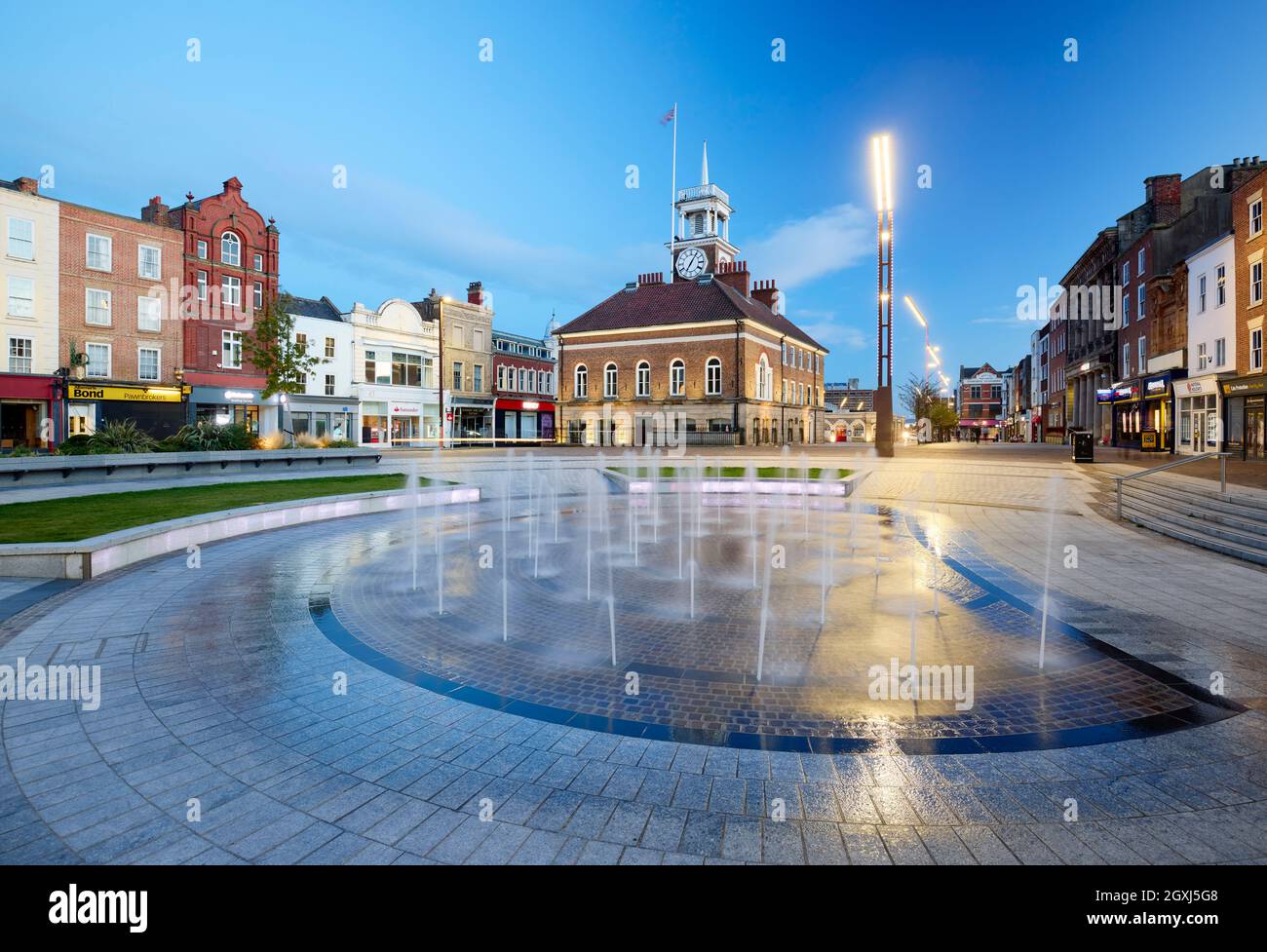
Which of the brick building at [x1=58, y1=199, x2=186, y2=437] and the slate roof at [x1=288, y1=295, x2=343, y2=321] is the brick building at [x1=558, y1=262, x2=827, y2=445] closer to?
the slate roof at [x1=288, y1=295, x2=343, y2=321]

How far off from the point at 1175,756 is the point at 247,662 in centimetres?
707

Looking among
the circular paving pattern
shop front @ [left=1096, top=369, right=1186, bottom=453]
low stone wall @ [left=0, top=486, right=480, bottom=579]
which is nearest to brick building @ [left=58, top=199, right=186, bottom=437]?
low stone wall @ [left=0, top=486, right=480, bottom=579]

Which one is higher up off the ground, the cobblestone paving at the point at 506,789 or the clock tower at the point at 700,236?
the clock tower at the point at 700,236

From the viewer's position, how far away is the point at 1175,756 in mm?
4066

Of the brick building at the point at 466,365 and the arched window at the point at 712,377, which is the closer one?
the arched window at the point at 712,377

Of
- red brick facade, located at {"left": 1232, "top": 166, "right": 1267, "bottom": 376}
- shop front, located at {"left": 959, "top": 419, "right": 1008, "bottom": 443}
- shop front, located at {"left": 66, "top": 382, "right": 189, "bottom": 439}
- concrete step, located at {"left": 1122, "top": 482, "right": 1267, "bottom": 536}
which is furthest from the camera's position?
shop front, located at {"left": 959, "top": 419, "right": 1008, "bottom": 443}

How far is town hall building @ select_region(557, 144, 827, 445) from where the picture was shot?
173 feet

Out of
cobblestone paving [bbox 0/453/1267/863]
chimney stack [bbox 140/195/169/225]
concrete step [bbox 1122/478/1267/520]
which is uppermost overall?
chimney stack [bbox 140/195/169/225]

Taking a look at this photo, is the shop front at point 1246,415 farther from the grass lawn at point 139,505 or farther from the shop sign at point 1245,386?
the grass lawn at point 139,505

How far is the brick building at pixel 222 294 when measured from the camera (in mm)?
37250

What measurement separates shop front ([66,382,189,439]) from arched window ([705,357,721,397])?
119 ft

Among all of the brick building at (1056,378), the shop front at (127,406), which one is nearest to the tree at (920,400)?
the brick building at (1056,378)

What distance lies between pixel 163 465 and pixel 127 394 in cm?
1804
